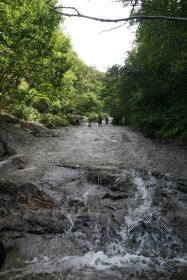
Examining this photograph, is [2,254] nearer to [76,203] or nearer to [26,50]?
[76,203]

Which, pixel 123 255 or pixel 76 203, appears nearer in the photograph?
pixel 123 255

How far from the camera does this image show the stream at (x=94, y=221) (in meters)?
6.72

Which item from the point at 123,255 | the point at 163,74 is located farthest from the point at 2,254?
the point at 163,74

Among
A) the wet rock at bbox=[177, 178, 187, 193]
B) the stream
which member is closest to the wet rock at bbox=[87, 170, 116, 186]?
the stream

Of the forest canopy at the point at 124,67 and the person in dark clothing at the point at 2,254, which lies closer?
the person in dark clothing at the point at 2,254

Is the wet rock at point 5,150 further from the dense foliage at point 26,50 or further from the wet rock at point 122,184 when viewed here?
the wet rock at point 122,184

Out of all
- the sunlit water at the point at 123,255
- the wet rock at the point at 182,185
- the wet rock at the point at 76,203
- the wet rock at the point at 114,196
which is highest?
the wet rock at the point at 182,185

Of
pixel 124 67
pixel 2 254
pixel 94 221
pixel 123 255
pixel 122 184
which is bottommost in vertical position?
pixel 2 254

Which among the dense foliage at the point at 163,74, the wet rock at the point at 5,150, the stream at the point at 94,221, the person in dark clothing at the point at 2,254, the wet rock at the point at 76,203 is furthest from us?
the dense foliage at the point at 163,74

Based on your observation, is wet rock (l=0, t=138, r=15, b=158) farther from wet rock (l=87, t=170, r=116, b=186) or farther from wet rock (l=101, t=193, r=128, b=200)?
wet rock (l=101, t=193, r=128, b=200)

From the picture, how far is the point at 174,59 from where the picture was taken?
Result: 56.1ft

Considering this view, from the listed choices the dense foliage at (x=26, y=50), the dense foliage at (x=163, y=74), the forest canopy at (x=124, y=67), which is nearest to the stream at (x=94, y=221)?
the forest canopy at (x=124, y=67)

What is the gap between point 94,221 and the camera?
8.14 m

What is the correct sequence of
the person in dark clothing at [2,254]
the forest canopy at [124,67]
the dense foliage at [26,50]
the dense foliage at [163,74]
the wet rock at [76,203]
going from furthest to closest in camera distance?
1. the dense foliage at [163,74]
2. the forest canopy at [124,67]
3. the dense foliage at [26,50]
4. the wet rock at [76,203]
5. the person in dark clothing at [2,254]
